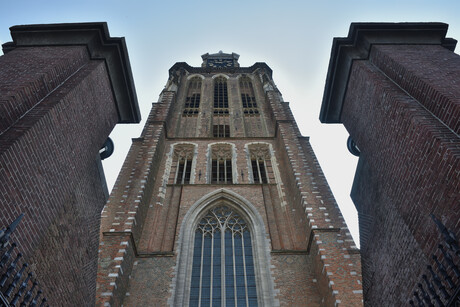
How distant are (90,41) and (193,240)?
7548 millimetres

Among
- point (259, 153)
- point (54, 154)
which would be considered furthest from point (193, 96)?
point (54, 154)

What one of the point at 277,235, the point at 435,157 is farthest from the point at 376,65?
the point at 277,235

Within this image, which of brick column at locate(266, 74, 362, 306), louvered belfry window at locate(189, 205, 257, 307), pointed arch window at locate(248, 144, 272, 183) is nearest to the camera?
brick column at locate(266, 74, 362, 306)

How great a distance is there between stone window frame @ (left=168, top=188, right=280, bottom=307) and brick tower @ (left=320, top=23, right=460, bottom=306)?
3283mm

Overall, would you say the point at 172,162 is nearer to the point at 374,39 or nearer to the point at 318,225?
the point at 318,225

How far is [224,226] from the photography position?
1397 cm

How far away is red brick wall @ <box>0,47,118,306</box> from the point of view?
7.22 metres

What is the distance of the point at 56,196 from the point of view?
873 cm

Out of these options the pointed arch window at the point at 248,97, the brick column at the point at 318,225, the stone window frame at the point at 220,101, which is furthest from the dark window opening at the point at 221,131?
the brick column at the point at 318,225

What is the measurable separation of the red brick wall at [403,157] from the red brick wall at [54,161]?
26.1ft

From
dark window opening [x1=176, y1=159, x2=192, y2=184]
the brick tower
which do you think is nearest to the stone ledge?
the brick tower

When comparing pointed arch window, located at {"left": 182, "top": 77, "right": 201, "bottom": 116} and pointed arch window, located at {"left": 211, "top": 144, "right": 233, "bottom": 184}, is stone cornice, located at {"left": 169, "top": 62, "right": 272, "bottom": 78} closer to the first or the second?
pointed arch window, located at {"left": 182, "top": 77, "right": 201, "bottom": 116}

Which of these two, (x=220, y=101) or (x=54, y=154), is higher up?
(x=220, y=101)

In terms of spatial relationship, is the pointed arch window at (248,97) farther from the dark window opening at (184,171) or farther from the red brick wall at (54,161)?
the red brick wall at (54,161)
